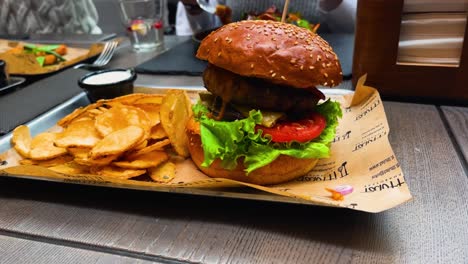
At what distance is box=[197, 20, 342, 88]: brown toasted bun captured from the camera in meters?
1.12

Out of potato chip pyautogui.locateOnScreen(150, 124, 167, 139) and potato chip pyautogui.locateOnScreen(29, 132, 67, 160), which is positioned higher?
potato chip pyautogui.locateOnScreen(29, 132, 67, 160)

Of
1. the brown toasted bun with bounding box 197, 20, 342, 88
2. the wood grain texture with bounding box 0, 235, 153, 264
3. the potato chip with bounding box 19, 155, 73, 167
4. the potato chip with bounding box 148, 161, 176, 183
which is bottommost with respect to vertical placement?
the wood grain texture with bounding box 0, 235, 153, 264

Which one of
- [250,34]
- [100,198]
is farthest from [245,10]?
[100,198]

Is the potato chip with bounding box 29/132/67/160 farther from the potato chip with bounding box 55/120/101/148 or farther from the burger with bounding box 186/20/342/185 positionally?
the burger with bounding box 186/20/342/185

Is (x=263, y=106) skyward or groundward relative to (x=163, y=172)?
skyward

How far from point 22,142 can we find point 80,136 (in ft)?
0.70

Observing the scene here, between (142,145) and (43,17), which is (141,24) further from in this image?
(43,17)

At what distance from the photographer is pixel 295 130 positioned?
1.14 meters

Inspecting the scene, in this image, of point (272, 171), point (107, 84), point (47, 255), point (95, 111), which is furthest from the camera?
point (107, 84)

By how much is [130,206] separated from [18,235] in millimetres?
284

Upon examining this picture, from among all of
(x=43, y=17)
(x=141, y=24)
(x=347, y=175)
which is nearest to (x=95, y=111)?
(x=347, y=175)

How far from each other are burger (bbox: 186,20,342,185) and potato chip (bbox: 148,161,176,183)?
8cm

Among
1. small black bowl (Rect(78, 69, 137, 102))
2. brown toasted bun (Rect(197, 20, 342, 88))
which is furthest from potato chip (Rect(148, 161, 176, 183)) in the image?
small black bowl (Rect(78, 69, 137, 102))

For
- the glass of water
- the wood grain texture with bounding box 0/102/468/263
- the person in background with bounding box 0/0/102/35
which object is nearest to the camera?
the wood grain texture with bounding box 0/102/468/263
